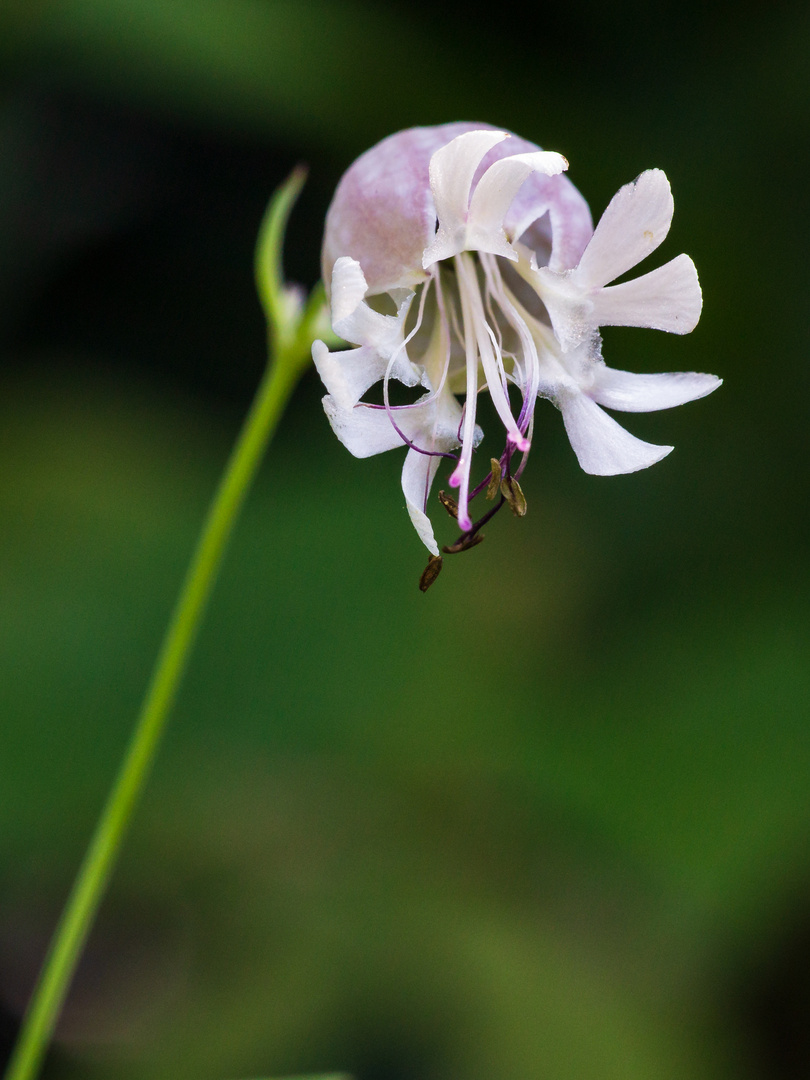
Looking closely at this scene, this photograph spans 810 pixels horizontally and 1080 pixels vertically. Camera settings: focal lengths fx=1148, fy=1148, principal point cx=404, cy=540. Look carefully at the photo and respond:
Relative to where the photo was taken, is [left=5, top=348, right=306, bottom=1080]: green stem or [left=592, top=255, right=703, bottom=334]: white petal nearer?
[left=592, top=255, right=703, bottom=334]: white petal

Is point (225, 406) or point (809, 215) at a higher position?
point (809, 215)

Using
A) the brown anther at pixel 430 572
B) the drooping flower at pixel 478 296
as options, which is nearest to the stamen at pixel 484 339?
the drooping flower at pixel 478 296

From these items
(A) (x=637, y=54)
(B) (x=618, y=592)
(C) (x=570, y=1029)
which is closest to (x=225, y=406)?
(B) (x=618, y=592)

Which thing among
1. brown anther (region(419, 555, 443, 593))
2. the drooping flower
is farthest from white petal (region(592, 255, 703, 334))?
brown anther (region(419, 555, 443, 593))

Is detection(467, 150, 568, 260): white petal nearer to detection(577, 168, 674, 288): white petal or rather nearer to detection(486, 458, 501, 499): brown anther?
detection(577, 168, 674, 288): white petal

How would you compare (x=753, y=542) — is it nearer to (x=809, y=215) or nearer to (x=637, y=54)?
(x=809, y=215)

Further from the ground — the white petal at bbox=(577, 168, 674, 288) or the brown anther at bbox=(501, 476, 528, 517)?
the white petal at bbox=(577, 168, 674, 288)

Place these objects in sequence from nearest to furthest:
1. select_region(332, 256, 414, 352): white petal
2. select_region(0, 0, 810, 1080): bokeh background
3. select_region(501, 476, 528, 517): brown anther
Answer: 1. select_region(332, 256, 414, 352): white petal
2. select_region(501, 476, 528, 517): brown anther
3. select_region(0, 0, 810, 1080): bokeh background
